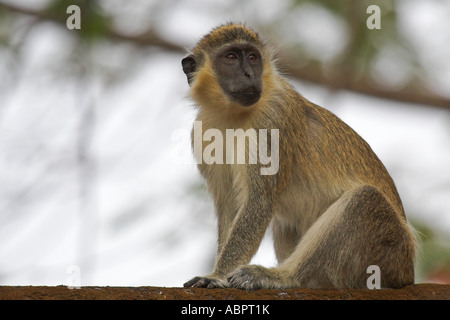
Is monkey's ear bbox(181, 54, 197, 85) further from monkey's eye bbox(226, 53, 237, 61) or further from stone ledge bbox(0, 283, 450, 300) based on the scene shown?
stone ledge bbox(0, 283, 450, 300)

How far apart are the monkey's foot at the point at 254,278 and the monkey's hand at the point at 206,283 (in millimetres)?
83

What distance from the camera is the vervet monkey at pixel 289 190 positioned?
6.27 metres

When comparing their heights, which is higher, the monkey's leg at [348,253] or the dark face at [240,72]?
the dark face at [240,72]

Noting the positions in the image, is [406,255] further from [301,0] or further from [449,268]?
[301,0]

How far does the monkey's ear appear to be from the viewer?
25.1 feet

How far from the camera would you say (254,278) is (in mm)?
6117

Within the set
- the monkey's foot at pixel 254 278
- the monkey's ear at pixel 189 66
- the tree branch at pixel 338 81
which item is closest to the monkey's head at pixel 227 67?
the monkey's ear at pixel 189 66

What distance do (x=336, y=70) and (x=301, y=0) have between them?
123 cm

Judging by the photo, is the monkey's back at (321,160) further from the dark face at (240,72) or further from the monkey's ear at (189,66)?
the monkey's ear at (189,66)

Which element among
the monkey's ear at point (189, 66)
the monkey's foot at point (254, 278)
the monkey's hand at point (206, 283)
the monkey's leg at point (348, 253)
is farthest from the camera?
the monkey's ear at point (189, 66)

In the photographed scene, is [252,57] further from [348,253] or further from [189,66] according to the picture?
[348,253]

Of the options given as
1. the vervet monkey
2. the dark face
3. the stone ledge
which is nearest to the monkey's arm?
the vervet monkey
